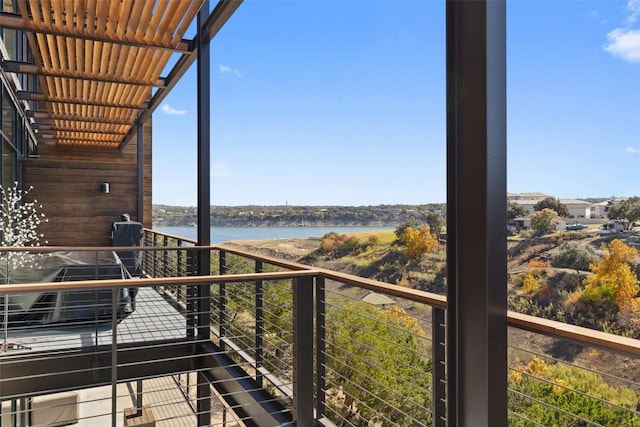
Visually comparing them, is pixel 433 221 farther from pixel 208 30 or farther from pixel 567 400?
pixel 208 30

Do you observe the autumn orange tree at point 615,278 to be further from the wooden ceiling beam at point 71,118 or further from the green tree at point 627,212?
the wooden ceiling beam at point 71,118

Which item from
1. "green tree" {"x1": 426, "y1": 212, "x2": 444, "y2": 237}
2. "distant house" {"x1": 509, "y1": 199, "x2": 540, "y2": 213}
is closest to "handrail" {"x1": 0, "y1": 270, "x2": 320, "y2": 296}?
"distant house" {"x1": 509, "y1": 199, "x2": 540, "y2": 213}

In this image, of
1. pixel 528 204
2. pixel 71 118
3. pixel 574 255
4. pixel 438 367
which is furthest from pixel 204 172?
pixel 528 204

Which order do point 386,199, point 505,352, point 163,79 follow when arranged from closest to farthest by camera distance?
point 505,352 → point 163,79 → point 386,199

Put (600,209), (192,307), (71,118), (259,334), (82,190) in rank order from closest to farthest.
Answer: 1. (259,334)
2. (192,307)
3. (71,118)
4. (82,190)
5. (600,209)

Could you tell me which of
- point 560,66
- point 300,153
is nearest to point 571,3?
point 560,66

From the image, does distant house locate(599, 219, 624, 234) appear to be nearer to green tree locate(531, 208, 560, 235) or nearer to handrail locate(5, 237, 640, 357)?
green tree locate(531, 208, 560, 235)

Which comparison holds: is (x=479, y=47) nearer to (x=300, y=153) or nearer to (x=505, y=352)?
(x=505, y=352)

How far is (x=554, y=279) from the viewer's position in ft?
47.4

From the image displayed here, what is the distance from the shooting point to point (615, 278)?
13500 mm

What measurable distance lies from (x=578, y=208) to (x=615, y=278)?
3.62 m

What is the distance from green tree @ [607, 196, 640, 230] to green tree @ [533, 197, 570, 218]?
124cm

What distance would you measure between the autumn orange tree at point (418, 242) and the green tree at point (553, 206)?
392cm

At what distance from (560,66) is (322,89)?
13.5 metres
